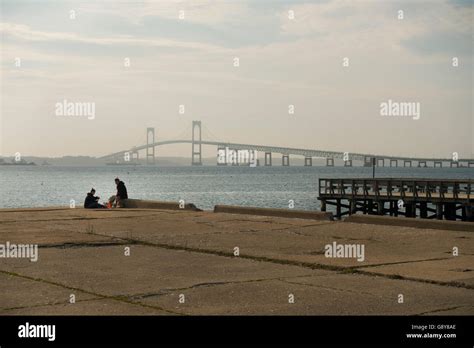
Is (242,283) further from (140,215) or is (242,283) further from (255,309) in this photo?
(140,215)

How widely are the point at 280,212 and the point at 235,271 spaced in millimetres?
7842

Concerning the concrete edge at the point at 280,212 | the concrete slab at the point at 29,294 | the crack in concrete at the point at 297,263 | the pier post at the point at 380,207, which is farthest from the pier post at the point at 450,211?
the concrete slab at the point at 29,294

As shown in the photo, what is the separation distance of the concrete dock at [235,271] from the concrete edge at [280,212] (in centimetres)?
109

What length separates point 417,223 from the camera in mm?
13797

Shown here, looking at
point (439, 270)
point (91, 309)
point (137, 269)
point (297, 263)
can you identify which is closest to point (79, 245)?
point (137, 269)

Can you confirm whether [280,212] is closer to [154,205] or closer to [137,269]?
[154,205]

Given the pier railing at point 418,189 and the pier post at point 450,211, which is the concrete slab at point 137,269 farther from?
the pier post at point 450,211

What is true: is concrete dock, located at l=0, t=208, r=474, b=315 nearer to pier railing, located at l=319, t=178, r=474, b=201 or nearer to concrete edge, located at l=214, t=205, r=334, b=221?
concrete edge, located at l=214, t=205, r=334, b=221

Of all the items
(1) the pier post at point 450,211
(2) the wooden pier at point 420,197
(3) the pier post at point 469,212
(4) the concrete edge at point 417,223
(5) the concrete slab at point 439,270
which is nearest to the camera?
(5) the concrete slab at point 439,270

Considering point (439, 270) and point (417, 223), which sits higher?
point (417, 223)

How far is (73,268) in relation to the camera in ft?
30.1

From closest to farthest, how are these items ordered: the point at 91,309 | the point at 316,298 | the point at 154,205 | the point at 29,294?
the point at 91,309, the point at 316,298, the point at 29,294, the point at 154,205

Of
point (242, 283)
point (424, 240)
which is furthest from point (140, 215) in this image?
point (242, 283)

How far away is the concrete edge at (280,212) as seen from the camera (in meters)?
15.7
